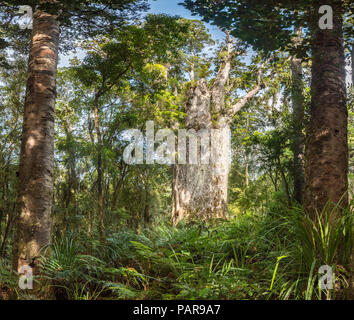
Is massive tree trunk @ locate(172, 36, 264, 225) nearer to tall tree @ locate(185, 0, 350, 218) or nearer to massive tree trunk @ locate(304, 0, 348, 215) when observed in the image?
tall tree @ locate(185, 0, 350, 218)

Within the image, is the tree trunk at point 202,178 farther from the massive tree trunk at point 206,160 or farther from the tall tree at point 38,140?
the tall tree at point 38,140

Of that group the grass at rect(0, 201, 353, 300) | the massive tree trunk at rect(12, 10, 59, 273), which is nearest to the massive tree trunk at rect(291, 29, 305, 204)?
the grass at rect(0, 201, 353, 300)

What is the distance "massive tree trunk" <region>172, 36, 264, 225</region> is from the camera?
702 centimetres

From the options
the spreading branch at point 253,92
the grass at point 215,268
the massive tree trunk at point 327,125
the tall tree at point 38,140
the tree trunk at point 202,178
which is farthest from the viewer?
the spreading branch at point 253,92

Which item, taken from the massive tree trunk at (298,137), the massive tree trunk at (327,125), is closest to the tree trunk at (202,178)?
the massive tree trunk at (298,137)

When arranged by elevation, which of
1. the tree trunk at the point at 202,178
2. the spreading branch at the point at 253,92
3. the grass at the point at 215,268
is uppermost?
the spreading branch at the point at 253,92

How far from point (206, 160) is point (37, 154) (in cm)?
497

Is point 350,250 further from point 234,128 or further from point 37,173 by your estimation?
point 234,128

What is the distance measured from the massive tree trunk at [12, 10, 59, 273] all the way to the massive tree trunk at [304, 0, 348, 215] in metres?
3.04

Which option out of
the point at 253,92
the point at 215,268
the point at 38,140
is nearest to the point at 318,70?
the point at 215,268

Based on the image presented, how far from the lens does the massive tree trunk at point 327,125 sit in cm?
274

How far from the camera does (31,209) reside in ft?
10.2

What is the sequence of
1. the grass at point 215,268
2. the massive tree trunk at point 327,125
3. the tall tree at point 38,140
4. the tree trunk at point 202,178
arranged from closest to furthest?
the grass at point 215,268 < the massive tree trunk at point 327,125 < the tall tree at point 38,140 < the tree trunk at point 202,178

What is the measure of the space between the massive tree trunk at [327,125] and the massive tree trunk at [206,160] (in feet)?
13.7
